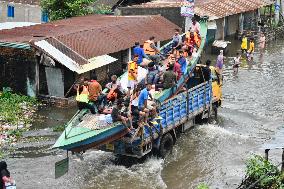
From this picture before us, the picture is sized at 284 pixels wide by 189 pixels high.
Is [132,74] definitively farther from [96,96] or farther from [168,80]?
[96,96]

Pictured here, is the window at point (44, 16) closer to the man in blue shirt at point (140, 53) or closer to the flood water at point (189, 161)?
the flood water at point (189, 161)

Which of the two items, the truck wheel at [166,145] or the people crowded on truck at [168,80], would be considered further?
the people crowded on truck at [168,80]

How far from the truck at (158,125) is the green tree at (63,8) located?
12.1 metres

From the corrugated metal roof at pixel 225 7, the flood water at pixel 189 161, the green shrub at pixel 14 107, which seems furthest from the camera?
the corrugated metal roof at pixel 225 7

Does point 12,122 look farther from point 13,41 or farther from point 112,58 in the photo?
point 112,58

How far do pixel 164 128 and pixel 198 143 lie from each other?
2209 mm

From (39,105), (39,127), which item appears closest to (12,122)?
(39,127)

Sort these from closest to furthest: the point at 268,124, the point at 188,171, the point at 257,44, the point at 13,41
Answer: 1. the point at 188,171
2. the point at 268,124
3. the point at 13,41
4. the point at 257,44

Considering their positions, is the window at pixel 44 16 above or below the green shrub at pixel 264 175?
above

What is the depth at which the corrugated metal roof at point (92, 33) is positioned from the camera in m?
20.9

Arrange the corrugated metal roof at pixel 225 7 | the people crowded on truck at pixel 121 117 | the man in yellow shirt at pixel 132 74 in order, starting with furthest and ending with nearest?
the corrugated metal roof at pixel 225 7 < the man in yellow shirt at pixel 132 74 < the people crowded on truck at pixel 121 117

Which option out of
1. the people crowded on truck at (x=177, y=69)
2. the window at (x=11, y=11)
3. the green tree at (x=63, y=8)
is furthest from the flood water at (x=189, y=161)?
the window at (x=11, y=11)

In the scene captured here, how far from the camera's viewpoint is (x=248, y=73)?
85.7ft

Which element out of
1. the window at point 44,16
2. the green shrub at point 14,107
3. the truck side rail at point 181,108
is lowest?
the green shrub at point 14,107
